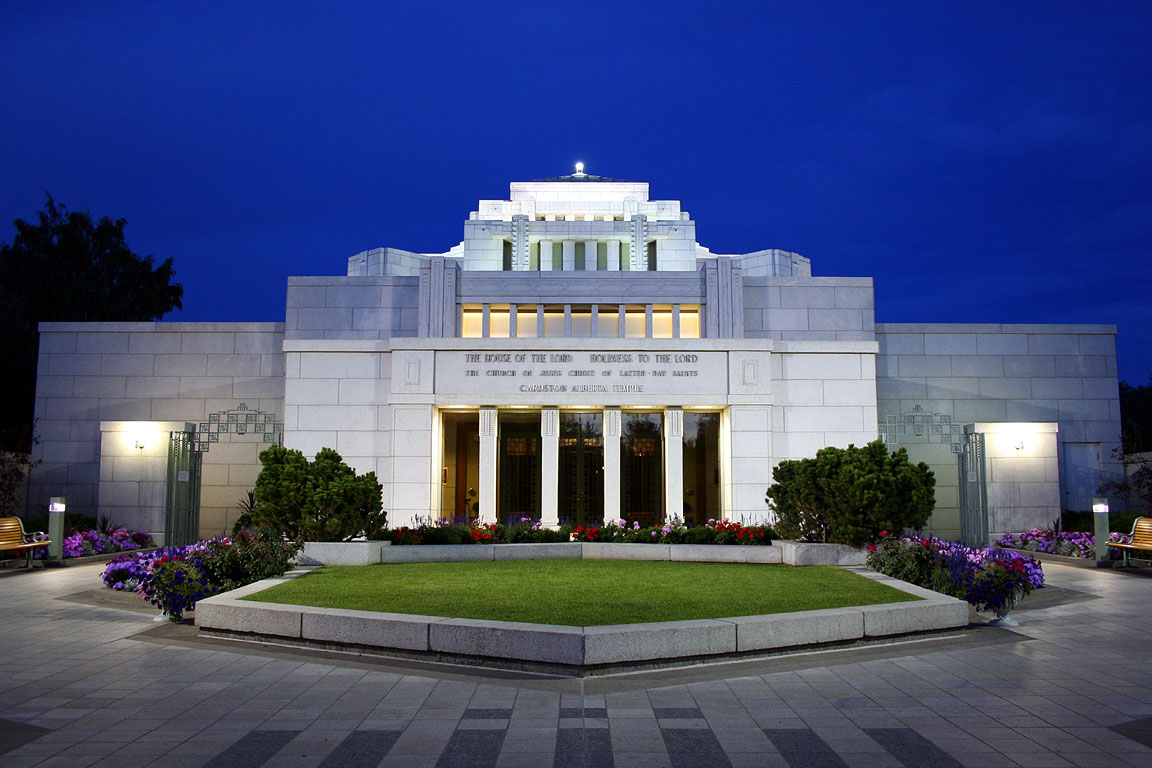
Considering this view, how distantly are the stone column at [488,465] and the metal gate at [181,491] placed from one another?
718cm

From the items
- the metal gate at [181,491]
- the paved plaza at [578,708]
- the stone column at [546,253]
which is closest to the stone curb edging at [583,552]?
the paved plaza at [578,708]

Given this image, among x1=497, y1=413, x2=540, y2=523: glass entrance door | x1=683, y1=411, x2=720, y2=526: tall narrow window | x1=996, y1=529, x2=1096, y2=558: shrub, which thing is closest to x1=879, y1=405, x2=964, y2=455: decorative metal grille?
x1=996, y1=529, x2=1096, y2=558: shrub

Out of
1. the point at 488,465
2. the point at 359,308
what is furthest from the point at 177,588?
the point at 359,308

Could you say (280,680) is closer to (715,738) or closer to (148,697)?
(148,697)

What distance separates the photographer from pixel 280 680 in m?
8.48

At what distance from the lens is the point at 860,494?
15.5 metres

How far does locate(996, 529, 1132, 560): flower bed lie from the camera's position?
19891 millimetres

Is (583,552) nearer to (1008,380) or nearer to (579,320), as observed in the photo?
(579,320)

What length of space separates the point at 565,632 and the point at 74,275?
1756 inches

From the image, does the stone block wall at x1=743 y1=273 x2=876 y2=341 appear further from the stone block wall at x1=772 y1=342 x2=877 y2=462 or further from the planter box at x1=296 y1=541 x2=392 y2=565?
the planter box at x1=296 y1=541 x2=392 y2=565

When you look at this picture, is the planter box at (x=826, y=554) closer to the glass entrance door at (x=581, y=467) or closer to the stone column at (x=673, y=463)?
the stone column at (x=673, y=463)

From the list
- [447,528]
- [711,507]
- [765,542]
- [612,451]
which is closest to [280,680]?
[447,528]

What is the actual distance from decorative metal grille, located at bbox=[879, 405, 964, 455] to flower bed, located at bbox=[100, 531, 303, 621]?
16744 mm

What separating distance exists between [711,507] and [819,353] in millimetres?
5272
